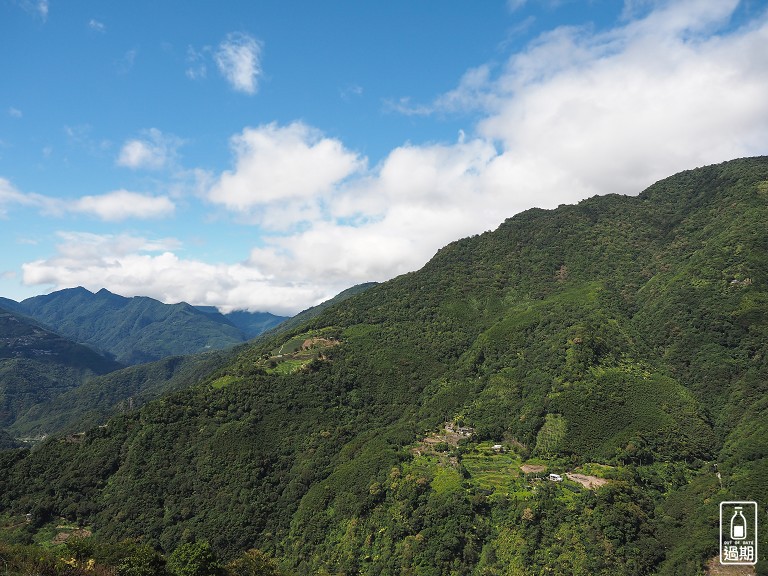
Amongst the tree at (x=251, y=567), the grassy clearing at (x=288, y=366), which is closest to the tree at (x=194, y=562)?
the tree at (x=251, y=567)

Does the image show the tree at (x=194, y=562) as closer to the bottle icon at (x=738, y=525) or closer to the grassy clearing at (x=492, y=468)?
the grassy clearing at (x=492, y=468)

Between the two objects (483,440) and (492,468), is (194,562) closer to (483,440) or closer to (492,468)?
(492,468)

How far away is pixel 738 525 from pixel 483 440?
50489 mm

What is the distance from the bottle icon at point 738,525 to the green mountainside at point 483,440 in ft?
9.32

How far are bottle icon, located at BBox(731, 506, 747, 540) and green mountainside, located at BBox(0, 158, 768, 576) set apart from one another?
9.32 ft

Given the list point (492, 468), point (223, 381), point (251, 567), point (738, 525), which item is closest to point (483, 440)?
point (492, 468)

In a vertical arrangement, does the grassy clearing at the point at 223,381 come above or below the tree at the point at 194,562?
above

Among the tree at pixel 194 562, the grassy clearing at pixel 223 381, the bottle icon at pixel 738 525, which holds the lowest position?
the bottle icon at pixel 738 525

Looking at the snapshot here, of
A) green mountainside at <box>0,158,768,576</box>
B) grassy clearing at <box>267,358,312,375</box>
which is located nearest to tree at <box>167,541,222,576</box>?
green mountainside at <box>0,158,768,576</box>

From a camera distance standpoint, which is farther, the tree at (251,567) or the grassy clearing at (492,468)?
the grassy clearing at (492,468)

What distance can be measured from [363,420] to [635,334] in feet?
278

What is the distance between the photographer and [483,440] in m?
107

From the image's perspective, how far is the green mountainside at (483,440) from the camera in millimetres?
75062

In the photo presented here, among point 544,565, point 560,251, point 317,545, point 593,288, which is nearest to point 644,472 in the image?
point 544,565
